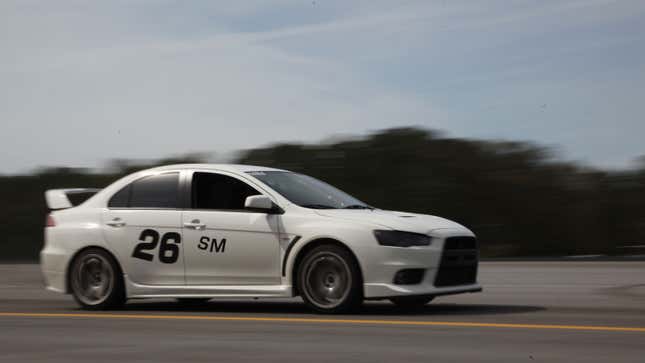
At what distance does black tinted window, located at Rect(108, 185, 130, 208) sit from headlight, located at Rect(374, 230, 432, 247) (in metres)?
3.04

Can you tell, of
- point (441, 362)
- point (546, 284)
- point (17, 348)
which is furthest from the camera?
point (546, 284)

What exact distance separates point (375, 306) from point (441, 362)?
4.42 m

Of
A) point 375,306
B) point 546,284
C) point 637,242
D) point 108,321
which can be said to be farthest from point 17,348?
point 637,242

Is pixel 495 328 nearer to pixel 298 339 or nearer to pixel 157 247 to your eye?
pixel 298 339

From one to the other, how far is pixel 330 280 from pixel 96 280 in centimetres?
283

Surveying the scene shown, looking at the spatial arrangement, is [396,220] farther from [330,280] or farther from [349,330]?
[349,330]

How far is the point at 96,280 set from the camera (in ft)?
40.2

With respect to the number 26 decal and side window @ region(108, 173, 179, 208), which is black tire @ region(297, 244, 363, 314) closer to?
the number 26 decal

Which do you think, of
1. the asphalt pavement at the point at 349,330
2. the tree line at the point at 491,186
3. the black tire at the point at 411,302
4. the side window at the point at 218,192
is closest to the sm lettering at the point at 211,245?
the side window at the point at 218,192

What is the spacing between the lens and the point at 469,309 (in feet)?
37.1

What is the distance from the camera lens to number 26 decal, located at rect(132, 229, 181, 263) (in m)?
11.8

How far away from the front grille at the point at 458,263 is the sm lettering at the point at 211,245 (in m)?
2.19

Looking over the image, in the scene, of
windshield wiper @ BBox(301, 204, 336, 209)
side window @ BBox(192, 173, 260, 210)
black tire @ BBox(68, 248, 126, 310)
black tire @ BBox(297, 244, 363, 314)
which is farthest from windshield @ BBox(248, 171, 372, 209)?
black tire @ BBox(68, 248, 126, 310)

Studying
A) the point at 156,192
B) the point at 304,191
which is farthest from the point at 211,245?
the point at 304,191
